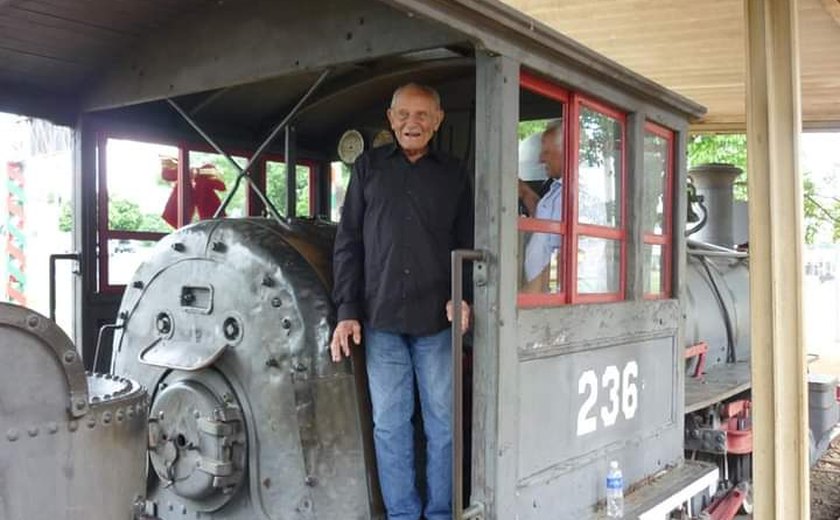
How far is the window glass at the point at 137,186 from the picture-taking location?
12.8 feet

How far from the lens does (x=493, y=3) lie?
91.2 inches

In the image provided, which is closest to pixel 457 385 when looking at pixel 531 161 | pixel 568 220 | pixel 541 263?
pixel 541 263

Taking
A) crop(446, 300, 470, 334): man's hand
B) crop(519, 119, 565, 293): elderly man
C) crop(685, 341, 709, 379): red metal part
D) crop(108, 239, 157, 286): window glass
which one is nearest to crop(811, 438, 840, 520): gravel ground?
crop(685, 341, 709, 379): red metal part

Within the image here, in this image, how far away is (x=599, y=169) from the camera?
320 centimetres

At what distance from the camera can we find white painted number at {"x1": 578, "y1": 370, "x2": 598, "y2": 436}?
9.86 ft

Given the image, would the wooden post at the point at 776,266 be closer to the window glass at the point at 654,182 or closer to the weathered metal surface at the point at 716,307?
the window glass at the point at 654,182

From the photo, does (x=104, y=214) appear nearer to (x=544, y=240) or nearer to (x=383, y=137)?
(x=383, y=137)

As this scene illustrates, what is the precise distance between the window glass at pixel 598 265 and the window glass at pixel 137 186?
88.0 inches

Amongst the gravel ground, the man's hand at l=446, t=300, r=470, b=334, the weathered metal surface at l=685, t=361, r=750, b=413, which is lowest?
the gravel ground

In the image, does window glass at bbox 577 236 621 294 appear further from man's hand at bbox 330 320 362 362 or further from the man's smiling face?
man's hand at bbox 330 320 362 362

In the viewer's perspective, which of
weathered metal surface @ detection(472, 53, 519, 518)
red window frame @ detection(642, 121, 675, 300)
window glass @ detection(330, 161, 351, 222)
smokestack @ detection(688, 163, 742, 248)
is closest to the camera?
weathered metal surface @ detection(472, 53, 519, 518)

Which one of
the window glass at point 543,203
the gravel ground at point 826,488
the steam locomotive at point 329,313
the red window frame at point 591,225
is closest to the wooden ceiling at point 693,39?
the red window frame at point 591,225

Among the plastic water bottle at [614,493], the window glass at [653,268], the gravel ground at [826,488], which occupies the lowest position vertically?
the gravel ground at [826,488]

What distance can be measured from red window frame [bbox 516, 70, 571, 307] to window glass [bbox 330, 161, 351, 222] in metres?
1.85
